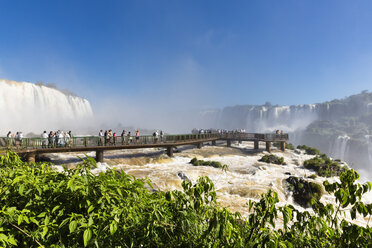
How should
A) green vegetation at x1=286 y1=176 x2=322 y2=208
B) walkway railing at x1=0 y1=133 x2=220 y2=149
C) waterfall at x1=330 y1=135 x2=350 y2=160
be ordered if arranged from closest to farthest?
1. green vegetation at x1=286 y1=176 x2=322 y2=208
2. walkway railing at x1=0 y1=133 x2=220 y2=149
3. waterfall at x1=330 y1=135 x2=350 y2=160

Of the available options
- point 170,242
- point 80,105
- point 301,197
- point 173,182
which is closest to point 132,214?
point 170,242

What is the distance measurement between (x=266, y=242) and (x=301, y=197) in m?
15.5

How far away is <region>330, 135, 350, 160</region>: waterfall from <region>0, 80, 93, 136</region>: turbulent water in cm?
8937

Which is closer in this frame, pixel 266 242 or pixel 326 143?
pixel 266 242

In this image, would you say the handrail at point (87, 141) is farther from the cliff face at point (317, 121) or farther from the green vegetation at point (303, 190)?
the cliff face at point (317, 121)

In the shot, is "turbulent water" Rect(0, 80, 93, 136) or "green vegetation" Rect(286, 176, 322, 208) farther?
"turbulent water" Rect(0, 80, 93, 136)

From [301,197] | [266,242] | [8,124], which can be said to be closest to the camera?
[266,242]

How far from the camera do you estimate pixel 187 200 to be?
2.28 meters

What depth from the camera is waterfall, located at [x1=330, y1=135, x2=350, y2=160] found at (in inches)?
2450

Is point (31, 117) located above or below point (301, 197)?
above

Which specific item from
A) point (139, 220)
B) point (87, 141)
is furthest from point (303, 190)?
point (87, 141)

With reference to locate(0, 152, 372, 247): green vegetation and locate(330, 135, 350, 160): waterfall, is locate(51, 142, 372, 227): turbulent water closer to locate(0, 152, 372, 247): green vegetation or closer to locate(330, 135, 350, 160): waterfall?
locate(0, 152, 372, 247): green vegetation

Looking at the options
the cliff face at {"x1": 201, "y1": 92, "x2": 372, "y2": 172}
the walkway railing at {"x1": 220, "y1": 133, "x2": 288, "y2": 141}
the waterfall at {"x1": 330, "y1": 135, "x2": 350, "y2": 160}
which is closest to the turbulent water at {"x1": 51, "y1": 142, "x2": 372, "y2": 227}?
the walkway railing at {"x1": 220, "y1": 133, "x2": 288, "y2": 141}

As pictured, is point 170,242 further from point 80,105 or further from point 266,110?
point 266,110
